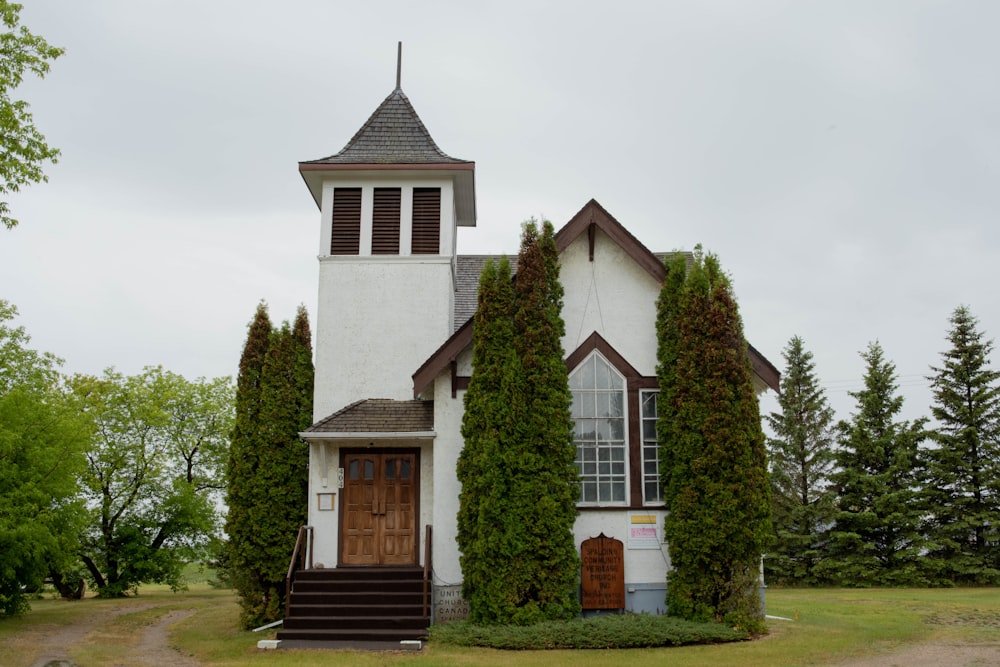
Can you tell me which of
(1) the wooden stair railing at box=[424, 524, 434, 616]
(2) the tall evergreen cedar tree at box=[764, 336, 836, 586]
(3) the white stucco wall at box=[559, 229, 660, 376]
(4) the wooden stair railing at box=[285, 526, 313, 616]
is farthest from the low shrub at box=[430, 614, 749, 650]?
(2) the tall evergreen cedar tree at box=[764, 336, 836, 586]

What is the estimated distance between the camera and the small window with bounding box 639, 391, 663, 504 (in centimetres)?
1451

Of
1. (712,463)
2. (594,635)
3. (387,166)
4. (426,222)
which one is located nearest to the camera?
(594,635)

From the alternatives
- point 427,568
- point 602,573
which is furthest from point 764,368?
point 427,568

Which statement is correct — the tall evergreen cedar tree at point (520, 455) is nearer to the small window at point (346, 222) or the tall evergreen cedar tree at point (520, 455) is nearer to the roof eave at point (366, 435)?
the roof eave at point (366, 435)

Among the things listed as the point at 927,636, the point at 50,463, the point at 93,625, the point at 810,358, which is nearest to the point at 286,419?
the point at 50,463

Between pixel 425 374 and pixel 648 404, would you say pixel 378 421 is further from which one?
pixel 648 404

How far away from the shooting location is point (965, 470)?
27.6 metres

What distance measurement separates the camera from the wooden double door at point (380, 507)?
50.1 feet

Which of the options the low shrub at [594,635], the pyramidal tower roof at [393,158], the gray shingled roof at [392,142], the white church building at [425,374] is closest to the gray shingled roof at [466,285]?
the white church building at [425,374]

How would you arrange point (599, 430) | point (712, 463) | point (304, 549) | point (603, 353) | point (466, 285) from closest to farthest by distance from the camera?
point (712, 463)
point (599, 430)
point (603, 353)
point (304, 549)
point (466, 285)

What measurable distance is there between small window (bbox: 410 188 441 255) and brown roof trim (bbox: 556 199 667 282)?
3.04 metres

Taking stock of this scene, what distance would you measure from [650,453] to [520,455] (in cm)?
244

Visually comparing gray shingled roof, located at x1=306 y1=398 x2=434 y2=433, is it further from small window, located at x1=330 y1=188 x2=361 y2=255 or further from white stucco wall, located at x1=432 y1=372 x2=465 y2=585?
small window, located at x1=330 y1=188 x2=361 y2=255

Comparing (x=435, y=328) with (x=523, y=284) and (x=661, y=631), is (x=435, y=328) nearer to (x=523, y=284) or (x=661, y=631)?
(x=523, y=284)
